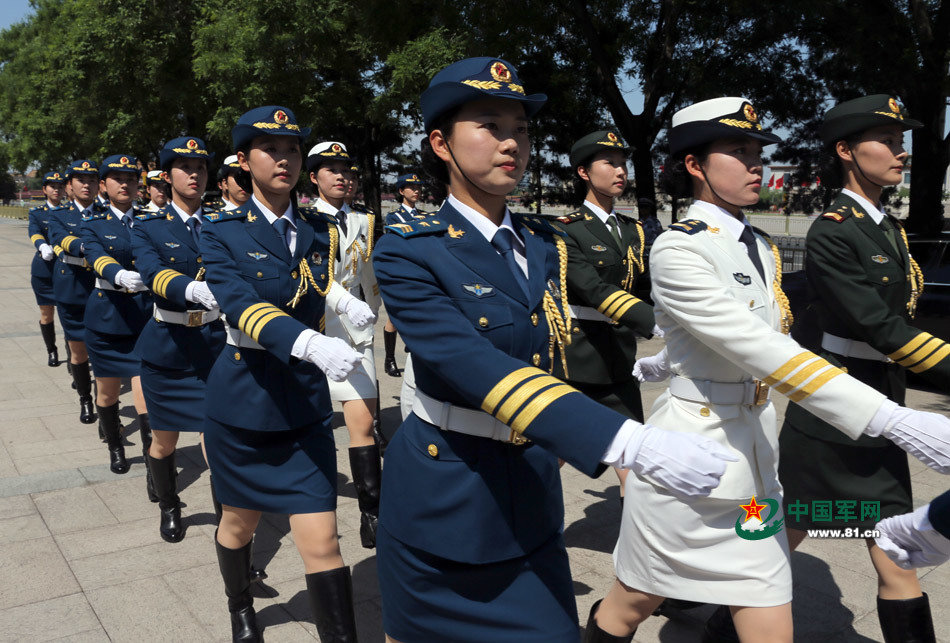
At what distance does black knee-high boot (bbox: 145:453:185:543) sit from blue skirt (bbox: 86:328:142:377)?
1.61 m

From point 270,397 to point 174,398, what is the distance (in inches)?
75.1

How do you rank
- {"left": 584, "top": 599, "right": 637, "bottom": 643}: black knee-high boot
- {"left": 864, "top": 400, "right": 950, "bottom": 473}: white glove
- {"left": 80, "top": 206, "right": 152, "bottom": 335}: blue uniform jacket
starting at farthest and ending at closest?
{"left": 80, "top": 206, "right": 152, "bottom": 335}: blue uniform jacket
{"left": 584, "top": 599, "right": 637, "bottom": 643}: black knee-high boot
{"left": 864, "top": 400, "right": 950, "bottom": 473}: white glove

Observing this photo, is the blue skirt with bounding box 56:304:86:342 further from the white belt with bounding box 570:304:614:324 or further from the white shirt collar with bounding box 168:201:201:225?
the white belt with bounding box 570:304:614:324

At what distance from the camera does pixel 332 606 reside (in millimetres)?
3418

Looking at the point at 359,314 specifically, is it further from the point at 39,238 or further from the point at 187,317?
the point at 39,238

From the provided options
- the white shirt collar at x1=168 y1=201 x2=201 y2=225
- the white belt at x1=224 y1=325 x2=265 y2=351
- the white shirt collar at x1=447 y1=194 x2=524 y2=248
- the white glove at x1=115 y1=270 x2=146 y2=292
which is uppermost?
the white shirt collar at x1=447 y1=194 x2=524 y2=248

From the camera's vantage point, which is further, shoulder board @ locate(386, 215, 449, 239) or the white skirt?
the white skirt

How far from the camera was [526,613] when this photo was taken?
2406mm

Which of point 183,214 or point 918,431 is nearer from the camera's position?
point 918,431

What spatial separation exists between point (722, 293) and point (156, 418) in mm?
3834

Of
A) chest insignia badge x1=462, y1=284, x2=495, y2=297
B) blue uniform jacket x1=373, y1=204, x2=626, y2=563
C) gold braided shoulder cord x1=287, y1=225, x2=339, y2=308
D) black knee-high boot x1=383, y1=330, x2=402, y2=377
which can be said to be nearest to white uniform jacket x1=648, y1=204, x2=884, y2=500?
blue uniform jacket x1=373, y1=204, x2=626, y2=563

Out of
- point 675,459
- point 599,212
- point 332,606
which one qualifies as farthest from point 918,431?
point 599,212

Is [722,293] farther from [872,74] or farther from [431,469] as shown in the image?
[872,74]

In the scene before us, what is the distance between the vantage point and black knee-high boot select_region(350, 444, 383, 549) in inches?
201
